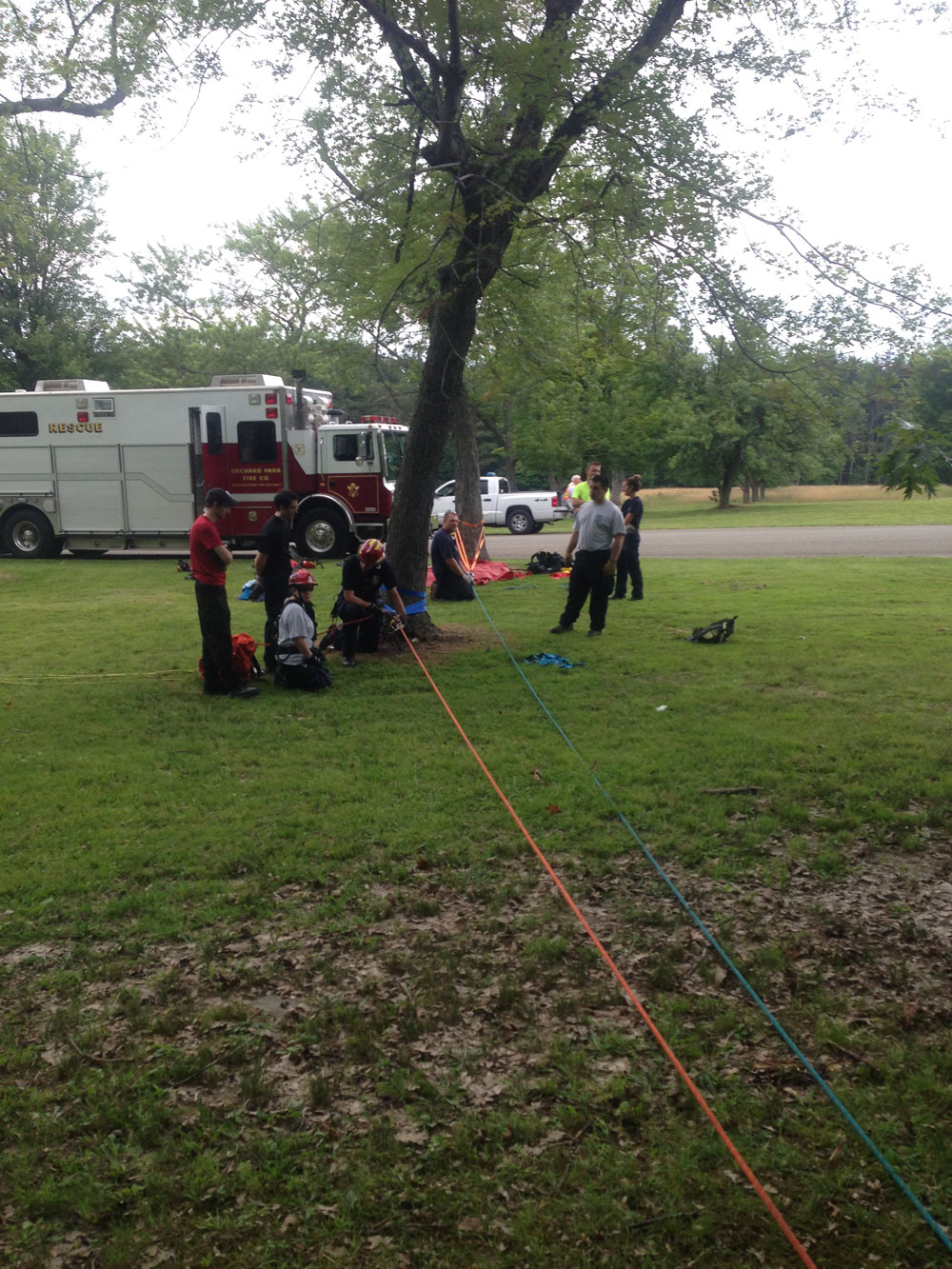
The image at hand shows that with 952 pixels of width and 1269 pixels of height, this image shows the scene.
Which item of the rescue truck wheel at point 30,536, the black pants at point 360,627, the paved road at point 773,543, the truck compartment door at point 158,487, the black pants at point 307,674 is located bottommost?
the black pants at point 307,674

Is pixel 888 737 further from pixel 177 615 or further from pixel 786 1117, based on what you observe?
pixel 177 615

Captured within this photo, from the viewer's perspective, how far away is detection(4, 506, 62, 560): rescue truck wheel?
841 inches

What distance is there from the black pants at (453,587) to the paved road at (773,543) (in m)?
6.40

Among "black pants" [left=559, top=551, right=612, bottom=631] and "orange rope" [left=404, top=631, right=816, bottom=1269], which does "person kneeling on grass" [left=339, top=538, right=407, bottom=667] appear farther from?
"orange rope" [left=404, top=631, right=816, bottom=1269]

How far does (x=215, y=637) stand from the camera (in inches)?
344

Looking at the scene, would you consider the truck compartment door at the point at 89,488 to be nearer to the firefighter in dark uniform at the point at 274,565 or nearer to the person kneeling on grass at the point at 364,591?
the firefighter in dark uniform at the point at 274,565

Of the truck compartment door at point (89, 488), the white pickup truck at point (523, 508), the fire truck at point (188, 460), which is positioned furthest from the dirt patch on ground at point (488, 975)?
the white pickup truck at point (523, 508)

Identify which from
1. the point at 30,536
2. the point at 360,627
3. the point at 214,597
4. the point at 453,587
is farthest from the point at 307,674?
the point at 30,536

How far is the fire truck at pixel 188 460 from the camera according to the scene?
2008cm

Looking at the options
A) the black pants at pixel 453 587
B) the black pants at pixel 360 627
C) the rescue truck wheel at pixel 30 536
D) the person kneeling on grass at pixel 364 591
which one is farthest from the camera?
the rescue truck wheel at pixel 30 536

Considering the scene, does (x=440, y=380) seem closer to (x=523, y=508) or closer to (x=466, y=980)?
(x=466, y=980)

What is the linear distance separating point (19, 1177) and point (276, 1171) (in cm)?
77

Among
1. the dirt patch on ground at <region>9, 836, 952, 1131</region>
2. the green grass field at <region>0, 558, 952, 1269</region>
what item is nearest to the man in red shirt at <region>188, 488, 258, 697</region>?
the green grass field at <region>0, 558, 952, 1269</region>

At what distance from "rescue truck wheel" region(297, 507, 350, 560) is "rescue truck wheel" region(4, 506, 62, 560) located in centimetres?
576
